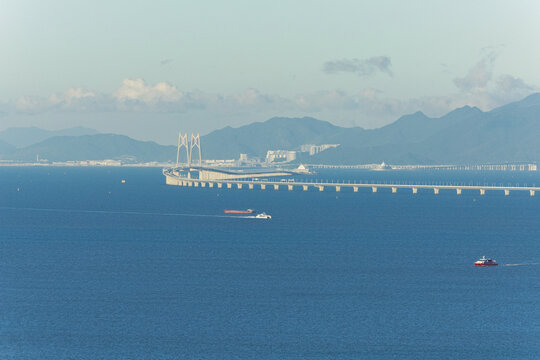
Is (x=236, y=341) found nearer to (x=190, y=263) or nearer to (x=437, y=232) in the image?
(x=190, y=263)

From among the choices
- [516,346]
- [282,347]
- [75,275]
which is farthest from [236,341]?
[75,275]

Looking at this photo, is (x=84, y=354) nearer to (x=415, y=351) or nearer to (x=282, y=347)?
(x=282, y=347)

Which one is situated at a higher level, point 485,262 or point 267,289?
point 485,262

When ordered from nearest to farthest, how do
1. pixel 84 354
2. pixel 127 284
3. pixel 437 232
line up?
1. pixel 84 354
2. pixel 127 284
3. pixel 437 232

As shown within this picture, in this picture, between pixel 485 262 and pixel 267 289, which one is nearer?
pixel 267 289

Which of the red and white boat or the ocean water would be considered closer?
→ the ocean water

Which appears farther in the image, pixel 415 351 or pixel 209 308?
pixel 209 308

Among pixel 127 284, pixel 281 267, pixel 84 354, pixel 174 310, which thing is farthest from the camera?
pixel 281 267

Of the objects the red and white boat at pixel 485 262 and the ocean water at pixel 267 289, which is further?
the red and white boat at pixel 485 262
